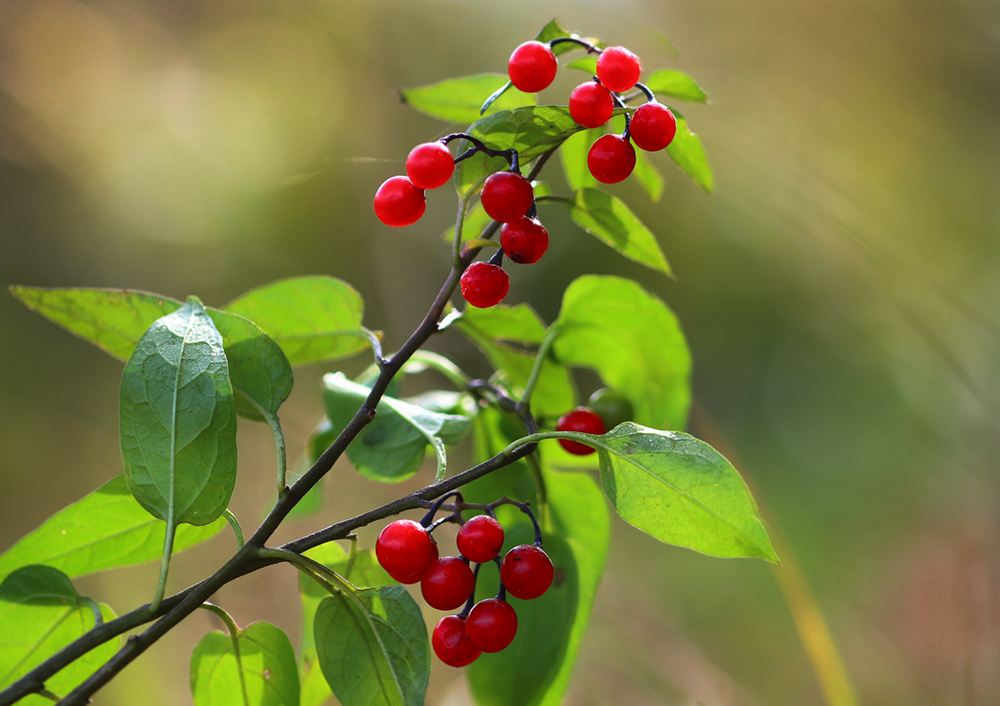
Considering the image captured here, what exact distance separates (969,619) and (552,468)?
0.94 m

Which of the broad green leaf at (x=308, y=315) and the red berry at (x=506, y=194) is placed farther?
the broad green leaf at (x=308, y=315)

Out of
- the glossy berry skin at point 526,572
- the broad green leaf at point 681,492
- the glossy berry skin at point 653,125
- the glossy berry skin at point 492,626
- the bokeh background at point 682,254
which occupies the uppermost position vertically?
the glossy berry skin at point 653,125

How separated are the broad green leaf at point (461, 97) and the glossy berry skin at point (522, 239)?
134mm

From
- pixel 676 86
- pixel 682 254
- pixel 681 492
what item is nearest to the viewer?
pixel 681 492

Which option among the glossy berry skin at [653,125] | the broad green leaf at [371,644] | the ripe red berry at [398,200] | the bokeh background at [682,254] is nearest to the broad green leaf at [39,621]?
the broad green leaf at [371,644]

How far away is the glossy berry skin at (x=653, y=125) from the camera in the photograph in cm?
30

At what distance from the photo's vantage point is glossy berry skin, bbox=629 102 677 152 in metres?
0.30

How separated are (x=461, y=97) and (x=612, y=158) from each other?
0.14m

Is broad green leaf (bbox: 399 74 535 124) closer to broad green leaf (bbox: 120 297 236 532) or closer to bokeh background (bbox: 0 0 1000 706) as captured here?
broad green leaf (bbox: 120 297 236 532)

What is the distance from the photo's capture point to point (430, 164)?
0.29 meters

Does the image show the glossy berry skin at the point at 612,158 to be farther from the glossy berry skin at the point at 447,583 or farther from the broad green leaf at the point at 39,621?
the broad green leaf at the point at 39,621

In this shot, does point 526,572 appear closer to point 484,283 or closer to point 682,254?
point 484,283

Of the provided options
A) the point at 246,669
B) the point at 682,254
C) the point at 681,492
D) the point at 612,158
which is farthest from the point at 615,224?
the point at 682,254

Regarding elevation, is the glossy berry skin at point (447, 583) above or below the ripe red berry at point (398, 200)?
below
